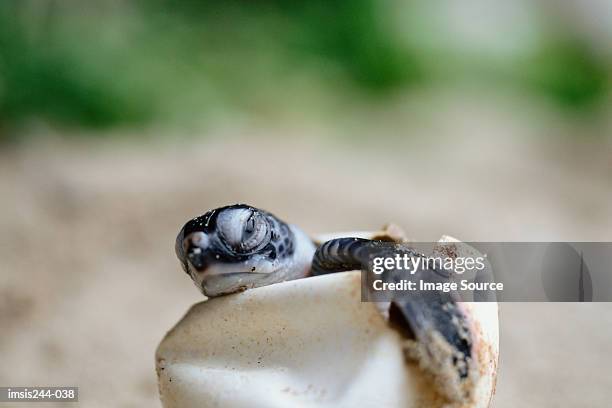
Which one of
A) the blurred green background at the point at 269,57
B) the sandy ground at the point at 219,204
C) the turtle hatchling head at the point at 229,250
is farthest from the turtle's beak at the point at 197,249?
the blurred green background at the point at 269,57

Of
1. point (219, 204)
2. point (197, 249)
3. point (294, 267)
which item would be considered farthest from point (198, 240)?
point (219, 204)

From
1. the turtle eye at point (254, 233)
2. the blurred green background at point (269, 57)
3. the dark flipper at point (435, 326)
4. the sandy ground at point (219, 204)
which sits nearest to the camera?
the dark flipper at point (435, 326)

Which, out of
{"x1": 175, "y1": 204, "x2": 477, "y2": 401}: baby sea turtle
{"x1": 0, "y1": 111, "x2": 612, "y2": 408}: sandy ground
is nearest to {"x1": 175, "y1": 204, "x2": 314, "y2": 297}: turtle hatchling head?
{"x1": 175, "y1": 204, "x2": 477, "y2": 401}: baby sea turtle

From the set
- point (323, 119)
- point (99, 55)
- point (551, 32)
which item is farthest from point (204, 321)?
point (551, 32)

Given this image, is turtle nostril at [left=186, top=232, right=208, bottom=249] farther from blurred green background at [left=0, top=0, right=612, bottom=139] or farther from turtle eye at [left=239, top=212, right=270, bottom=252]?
blurred green background at [left=0, top=0, right=612, bottom=139]

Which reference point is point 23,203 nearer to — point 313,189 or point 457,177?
point 313,189

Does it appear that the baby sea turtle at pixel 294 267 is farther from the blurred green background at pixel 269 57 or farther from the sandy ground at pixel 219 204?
the blurred green background at pixel 269 57
